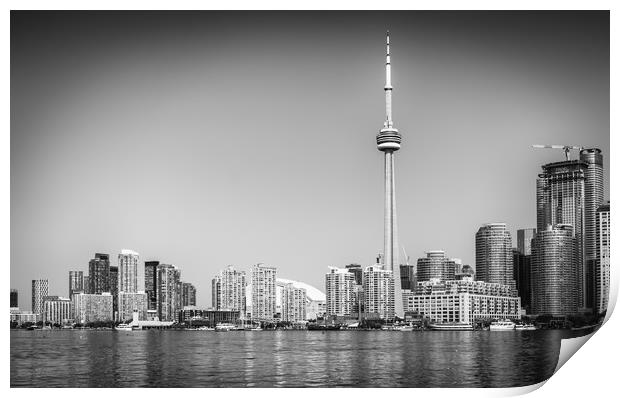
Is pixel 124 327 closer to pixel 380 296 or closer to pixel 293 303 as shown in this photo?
pixel 293 303

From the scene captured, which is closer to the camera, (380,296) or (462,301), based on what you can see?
(462,301)

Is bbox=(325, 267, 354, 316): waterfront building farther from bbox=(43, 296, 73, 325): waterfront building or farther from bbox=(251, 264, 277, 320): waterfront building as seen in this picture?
bbox=(43, 296, 73, 325): waterfront building

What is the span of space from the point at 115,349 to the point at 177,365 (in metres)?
5.23

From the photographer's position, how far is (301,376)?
1180 cm

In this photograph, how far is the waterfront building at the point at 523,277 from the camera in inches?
1174

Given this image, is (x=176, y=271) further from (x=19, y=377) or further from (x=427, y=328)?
(x=19, y=377)

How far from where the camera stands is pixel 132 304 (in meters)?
32.4

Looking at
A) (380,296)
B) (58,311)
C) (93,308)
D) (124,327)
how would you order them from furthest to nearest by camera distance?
(380,296) → (93,308) → (124,327) → (58,311)

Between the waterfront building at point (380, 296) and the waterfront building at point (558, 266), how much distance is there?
23.7ft

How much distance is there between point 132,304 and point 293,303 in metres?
6.03

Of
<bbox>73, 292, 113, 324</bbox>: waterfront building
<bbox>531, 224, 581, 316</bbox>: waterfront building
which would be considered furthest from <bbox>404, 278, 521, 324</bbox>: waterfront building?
<bbox>73, 292, 113, 324</bbox>: waterfront building

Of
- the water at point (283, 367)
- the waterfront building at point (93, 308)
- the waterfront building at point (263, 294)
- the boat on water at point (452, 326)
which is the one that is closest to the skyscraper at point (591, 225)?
the water at point (283, 367)

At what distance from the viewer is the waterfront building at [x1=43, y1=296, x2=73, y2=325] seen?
87.2 feet

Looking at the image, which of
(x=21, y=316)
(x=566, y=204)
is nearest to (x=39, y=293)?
(x=21, y=316)
